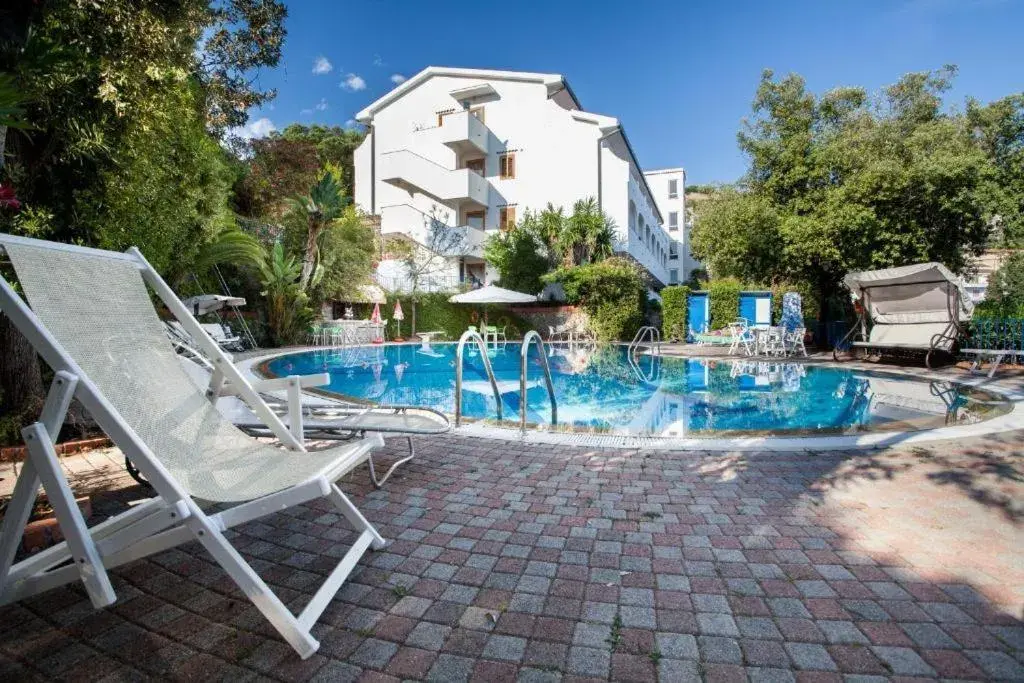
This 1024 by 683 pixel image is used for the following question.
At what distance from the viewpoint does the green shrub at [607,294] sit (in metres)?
19.9

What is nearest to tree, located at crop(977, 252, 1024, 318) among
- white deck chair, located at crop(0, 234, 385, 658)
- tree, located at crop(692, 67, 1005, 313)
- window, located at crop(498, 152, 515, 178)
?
tree, located at crop(692, 67, 1005, 313)

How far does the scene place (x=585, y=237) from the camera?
2172 cm

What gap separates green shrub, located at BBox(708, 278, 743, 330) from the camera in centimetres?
2050

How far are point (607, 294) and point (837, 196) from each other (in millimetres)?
8754

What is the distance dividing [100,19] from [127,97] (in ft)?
1.83

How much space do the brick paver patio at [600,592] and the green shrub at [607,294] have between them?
54.4 ft

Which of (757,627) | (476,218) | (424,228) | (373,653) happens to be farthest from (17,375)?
(476,218)

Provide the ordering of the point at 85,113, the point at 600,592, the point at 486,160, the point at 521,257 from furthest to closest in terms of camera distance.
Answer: the point at 486,160, the point at 521,257, the point at 85,113, the point at 600,592

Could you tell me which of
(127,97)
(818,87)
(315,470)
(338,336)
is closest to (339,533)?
(315,470)

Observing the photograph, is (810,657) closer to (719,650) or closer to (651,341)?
(719,650)

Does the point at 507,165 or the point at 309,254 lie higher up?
the point at 507,165

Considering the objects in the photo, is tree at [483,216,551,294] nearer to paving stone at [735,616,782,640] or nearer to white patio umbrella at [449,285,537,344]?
white patio umbrella at [449,285,537,344]

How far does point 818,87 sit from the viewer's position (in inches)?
616

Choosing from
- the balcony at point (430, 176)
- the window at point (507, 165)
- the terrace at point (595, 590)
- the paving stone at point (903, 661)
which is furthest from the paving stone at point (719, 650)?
the window at point (507, 165)
